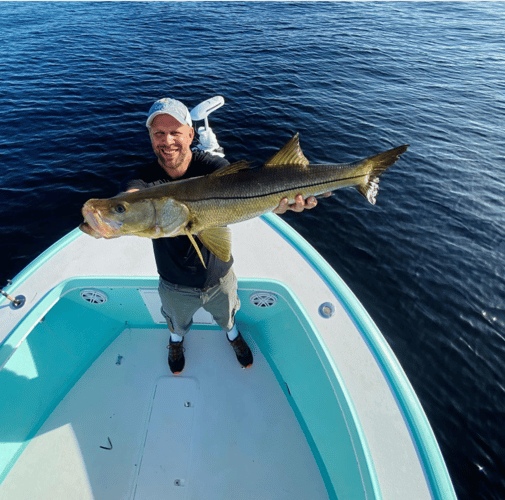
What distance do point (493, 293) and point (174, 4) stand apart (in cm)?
4499

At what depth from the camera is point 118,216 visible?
9.30 feet

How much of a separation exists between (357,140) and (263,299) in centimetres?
1082

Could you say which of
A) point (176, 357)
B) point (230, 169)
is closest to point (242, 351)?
point (176, 357)

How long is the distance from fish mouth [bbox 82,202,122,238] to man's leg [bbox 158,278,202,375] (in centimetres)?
114

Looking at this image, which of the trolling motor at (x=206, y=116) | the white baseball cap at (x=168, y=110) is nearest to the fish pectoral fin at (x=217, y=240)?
the white baseball cap at (x=168, y=110)

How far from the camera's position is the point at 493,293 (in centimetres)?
783

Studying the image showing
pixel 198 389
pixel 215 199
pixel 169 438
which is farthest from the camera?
pixel 198 389

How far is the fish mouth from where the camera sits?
9.02 ft

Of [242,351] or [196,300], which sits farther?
[242,351]

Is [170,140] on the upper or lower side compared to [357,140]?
upper

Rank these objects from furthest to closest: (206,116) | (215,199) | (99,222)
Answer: (206,116)
(215,199)
(99,222)

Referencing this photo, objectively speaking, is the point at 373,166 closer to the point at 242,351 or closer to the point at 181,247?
the point at 181,247

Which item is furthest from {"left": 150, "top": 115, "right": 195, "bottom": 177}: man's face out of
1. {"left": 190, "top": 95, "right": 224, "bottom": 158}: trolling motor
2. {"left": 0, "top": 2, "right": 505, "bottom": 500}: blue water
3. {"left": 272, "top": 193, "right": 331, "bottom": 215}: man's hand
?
{"left": 0, "top": 2, "right": 505, "bottom": 500}: blue water

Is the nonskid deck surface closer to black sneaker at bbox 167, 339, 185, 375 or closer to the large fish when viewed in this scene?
black sneaker at bbox 167, 339, 185, 375
